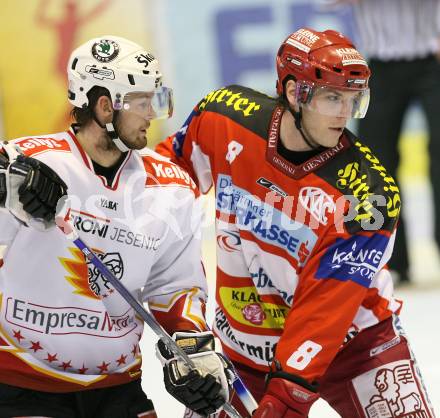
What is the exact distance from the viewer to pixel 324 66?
3.31m

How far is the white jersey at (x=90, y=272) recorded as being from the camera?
3146 millimetres

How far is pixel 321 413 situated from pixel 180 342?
4.07 ft

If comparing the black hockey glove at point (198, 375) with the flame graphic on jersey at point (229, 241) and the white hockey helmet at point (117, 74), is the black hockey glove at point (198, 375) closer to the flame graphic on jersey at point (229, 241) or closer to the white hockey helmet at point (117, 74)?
the flame graphic on jersey at point (229, 241)

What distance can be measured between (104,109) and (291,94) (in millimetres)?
552

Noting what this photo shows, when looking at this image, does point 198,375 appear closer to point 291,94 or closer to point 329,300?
point 329,300

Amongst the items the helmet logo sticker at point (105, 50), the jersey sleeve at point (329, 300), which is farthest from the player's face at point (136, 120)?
the jersey sleeve at point (329, 300)

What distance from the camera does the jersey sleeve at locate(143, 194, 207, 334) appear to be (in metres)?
3.33

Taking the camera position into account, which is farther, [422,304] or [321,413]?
[422,304]

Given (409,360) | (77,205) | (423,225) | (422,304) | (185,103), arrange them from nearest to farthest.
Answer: (77,205)
(409,360)
(422,304)
(423,225)
(185,103)

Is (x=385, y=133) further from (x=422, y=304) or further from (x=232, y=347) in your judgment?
(x=232, y=347)

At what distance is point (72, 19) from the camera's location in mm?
7598

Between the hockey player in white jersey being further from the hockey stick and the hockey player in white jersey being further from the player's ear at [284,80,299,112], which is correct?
the player's ear at [284,80,299,112]

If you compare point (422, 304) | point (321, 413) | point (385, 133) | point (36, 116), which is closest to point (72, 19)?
point (36, 116)

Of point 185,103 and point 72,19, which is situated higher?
point 72,19
